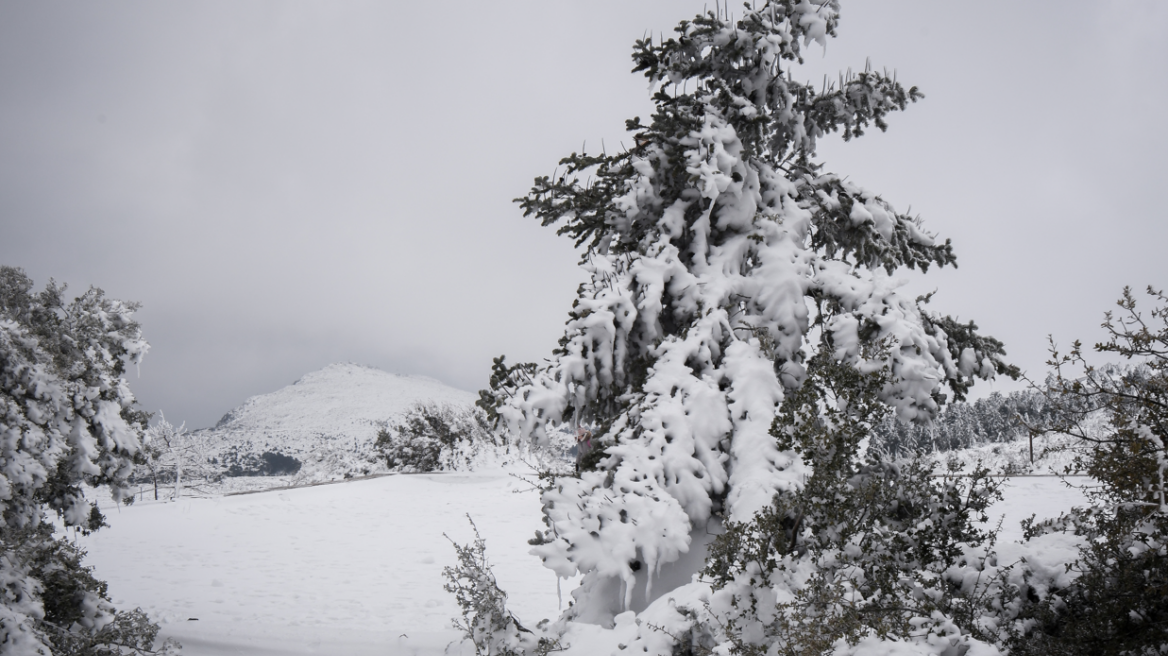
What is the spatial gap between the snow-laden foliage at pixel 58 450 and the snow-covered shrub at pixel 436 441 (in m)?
11.8

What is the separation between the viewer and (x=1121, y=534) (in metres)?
2.95

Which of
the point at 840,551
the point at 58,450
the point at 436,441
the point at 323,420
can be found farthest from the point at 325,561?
the point at 323,420

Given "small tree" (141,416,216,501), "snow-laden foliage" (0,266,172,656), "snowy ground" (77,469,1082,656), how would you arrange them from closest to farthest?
"snow-laden foliage" (0,266,172,656)
"snowy ground" (77,469,1082,656)
"small tree" (141,416,216,501)

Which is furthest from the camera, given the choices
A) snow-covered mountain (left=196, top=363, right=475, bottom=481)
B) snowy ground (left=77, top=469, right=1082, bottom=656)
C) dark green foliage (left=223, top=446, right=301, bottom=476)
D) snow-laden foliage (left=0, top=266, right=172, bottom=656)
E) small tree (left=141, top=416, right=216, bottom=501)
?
dark green foliage (left=223, top=446, right=301, bottom=476)

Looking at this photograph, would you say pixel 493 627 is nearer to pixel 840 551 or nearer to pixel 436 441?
pixel 840 551

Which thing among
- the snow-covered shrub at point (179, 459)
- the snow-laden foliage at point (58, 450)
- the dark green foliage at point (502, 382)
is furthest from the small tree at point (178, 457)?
the dark green foliage at point (502, 382)

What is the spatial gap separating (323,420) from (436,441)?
4225 cm

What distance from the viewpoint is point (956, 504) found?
4145 millimetres

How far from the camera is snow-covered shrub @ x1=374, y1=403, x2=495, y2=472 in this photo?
2203 centimetres

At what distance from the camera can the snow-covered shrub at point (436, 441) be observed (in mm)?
22031

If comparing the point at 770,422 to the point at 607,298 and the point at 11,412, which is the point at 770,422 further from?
the point at 11,412

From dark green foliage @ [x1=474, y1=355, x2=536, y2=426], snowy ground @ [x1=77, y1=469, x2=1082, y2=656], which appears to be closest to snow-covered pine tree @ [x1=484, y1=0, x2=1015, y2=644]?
dark green foliage @ [x1=474, y1=355, x2=536, y2=426]

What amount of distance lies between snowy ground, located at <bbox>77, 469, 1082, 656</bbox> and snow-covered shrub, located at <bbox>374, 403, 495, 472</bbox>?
198 inches

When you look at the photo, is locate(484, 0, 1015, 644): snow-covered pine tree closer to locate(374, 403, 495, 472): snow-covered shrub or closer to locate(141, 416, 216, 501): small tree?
locate(374, 403, 495, 472): snow-covered shrub
